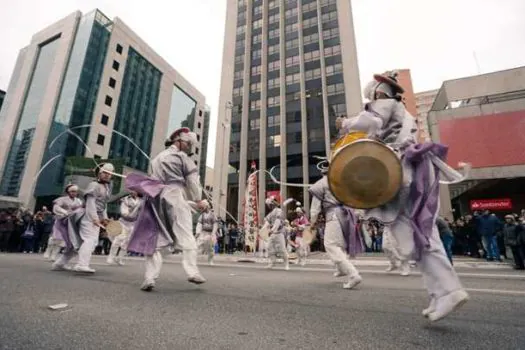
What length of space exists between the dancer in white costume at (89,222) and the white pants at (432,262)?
5.25m

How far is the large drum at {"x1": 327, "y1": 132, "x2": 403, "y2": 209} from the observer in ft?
7.41

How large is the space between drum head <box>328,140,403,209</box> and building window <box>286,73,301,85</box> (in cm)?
4166

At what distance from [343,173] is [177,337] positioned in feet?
5.23

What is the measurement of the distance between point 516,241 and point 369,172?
934 centimetres

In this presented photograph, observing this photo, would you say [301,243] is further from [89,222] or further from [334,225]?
[89,222]

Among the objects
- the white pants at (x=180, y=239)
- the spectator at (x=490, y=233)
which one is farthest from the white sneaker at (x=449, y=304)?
the spectator at (x=490, y=233)

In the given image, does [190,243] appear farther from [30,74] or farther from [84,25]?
[30,74]

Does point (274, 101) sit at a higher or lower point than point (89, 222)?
higher

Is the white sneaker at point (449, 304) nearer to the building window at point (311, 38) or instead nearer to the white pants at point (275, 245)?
the white pants at point (275, 245)

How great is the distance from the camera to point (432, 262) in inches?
87.0

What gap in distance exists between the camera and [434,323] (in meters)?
2.13

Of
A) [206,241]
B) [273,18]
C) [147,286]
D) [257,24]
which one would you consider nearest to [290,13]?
[273,18]

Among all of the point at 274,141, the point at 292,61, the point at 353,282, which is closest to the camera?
the point at 353,282

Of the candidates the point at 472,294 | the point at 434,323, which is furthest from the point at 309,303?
the point at 472,294
